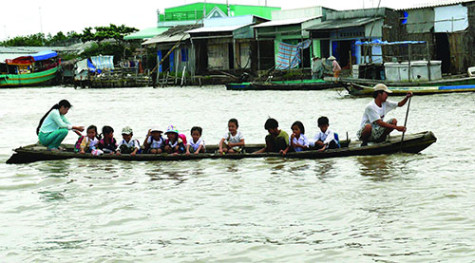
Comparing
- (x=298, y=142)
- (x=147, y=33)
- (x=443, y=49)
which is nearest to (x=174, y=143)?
(x=298, y=142)

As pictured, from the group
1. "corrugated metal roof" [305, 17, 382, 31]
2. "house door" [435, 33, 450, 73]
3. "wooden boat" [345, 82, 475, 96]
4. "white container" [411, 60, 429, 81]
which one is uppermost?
"corrugated metal roof" [305, 17, 382, 31]

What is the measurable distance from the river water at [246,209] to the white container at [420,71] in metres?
7.65

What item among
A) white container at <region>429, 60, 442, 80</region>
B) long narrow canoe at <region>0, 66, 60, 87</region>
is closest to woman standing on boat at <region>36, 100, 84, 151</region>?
white container at <region>429, 60, 442, 80</region>

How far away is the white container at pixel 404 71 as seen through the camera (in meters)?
19.6

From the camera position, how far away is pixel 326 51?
93.6ft

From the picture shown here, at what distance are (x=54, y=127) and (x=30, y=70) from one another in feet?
109

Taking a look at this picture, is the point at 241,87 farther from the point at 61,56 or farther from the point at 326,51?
the point at 61,56

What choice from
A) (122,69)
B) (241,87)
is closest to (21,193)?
(241,87)

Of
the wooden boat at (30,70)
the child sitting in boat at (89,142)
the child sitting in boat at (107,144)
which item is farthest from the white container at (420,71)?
the wooden boat at (30,70)

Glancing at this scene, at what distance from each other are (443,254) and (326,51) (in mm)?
24318

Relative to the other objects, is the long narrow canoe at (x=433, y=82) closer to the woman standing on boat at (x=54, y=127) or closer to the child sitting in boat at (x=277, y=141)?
the child sitting in boat at (x=277, y=141)

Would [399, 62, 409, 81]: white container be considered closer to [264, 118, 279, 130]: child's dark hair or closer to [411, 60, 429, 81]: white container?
[411, 60, 429, 81]: white container

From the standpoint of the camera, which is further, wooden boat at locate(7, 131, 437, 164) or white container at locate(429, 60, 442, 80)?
white container at locate(429, 60, 442, 80)

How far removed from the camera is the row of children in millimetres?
8906
